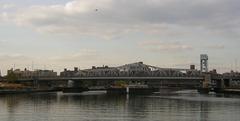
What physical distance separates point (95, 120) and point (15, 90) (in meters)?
113

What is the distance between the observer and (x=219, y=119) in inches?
2451

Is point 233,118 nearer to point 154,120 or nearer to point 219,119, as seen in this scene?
point 219,119

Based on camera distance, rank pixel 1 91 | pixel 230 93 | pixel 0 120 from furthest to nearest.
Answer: pixel 230 93
pixel 1 91
pixel 0 120

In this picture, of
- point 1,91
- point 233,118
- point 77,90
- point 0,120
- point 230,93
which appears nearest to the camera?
point 0,120

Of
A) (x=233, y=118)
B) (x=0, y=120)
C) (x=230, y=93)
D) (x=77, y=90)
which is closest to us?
(x=0, y=120)

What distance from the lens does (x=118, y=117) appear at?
6494 cm

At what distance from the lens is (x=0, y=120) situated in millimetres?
59156

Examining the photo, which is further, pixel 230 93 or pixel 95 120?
pixel 230 93

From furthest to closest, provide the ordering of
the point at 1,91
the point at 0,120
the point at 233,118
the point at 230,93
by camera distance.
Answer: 1. the point at 230,93
2. the point at 1,91
3. the point at 233,118
4. the point at 0,120

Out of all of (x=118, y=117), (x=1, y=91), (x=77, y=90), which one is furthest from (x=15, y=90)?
(x=118, y=117)

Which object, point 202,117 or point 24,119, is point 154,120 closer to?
point 202,117

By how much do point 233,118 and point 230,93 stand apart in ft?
367

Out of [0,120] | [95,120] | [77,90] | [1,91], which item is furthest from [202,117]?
[77,90]

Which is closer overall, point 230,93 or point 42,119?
point 42,119
